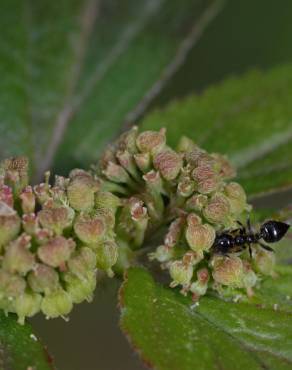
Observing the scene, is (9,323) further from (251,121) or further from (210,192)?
(251,121)

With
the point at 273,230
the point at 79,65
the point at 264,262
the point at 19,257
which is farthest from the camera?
the point at 79,65

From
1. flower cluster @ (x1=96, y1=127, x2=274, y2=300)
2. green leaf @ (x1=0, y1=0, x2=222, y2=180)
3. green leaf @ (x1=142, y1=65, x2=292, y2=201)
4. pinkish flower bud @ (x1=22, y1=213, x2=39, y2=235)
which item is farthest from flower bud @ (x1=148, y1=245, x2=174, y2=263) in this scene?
green leaf @ (x1=0, y1=0, x2=222, y2=180)

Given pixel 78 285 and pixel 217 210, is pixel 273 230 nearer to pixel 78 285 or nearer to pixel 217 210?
pixel 217 210

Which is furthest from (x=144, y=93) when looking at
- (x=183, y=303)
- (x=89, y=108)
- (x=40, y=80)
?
→ (x=183, y=303)

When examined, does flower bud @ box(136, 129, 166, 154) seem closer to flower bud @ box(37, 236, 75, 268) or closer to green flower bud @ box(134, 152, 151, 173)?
green flower bud @ box(134, 152, 151, 173)

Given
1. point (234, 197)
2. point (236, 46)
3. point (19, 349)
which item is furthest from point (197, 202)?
point (236, 46)
